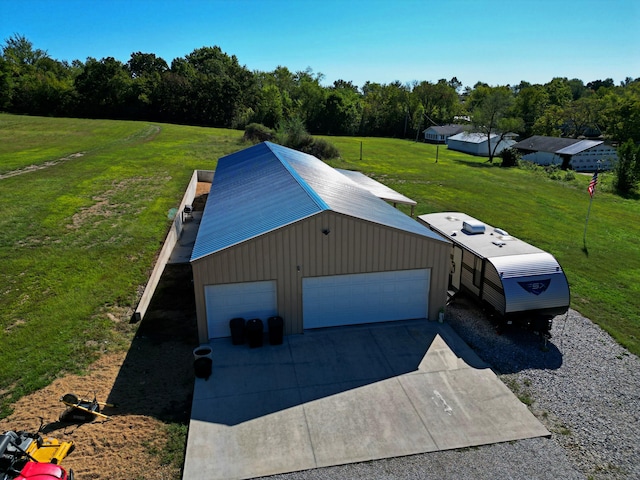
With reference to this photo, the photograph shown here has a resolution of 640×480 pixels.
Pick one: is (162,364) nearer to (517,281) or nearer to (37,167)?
(517,281)

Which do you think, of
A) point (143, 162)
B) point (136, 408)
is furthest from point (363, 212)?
point (143, 162)

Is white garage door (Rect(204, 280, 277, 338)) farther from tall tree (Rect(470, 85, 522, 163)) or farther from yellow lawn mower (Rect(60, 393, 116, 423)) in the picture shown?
tall tree (Rect(470, 85, 522, 163))

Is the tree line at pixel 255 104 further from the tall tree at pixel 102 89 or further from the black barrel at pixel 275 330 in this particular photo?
the black barrel at pixel 275 330

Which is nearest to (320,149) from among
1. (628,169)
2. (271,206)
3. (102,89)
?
(628,169)

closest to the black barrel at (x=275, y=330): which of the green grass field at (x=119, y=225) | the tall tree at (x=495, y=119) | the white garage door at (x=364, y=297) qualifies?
the white garage door at (x=364, y=297)

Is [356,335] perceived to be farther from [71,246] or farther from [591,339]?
[71,246]

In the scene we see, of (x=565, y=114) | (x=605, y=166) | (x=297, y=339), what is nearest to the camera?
(x=297, y=339)
